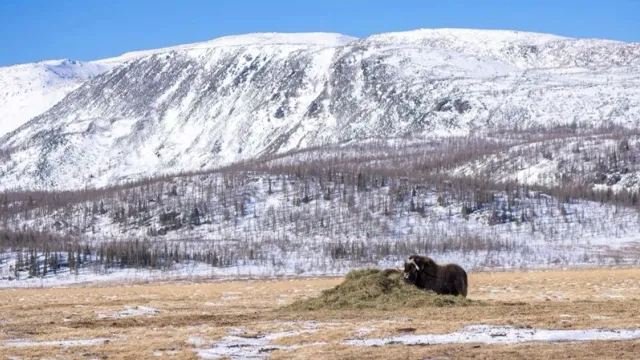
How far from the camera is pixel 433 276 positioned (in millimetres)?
38094

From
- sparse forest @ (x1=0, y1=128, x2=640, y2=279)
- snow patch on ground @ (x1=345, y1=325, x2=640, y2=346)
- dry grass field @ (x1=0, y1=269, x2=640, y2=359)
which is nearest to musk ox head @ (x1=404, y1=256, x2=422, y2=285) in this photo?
dry grass field @ (x1=0, y1=269, x2=640, y2=359)

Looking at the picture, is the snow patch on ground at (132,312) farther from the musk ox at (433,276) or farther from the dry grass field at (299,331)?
the musk ox at (433,276)

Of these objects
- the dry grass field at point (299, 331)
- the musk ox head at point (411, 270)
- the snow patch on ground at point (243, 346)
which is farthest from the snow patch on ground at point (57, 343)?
the musk ox head at point (411, 270)

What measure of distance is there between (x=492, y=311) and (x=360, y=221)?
150m

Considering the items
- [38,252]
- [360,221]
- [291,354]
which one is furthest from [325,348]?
[360,221]

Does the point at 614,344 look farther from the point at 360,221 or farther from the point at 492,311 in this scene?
the point at 360,221

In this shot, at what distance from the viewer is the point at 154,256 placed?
142 m

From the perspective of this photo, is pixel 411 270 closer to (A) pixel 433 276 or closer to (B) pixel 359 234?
(A) pixel 433 276

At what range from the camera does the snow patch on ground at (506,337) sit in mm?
23312

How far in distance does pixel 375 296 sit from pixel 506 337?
11260mm

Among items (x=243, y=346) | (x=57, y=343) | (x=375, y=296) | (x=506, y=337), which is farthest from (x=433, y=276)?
(x=57, y=343)

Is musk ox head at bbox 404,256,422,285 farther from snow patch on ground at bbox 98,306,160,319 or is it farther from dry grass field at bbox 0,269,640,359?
snow patch on ground at bbox 98,306,160,319

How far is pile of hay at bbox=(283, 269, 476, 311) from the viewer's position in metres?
33.8

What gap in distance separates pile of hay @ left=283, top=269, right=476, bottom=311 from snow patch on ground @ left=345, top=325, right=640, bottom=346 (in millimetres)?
8767
